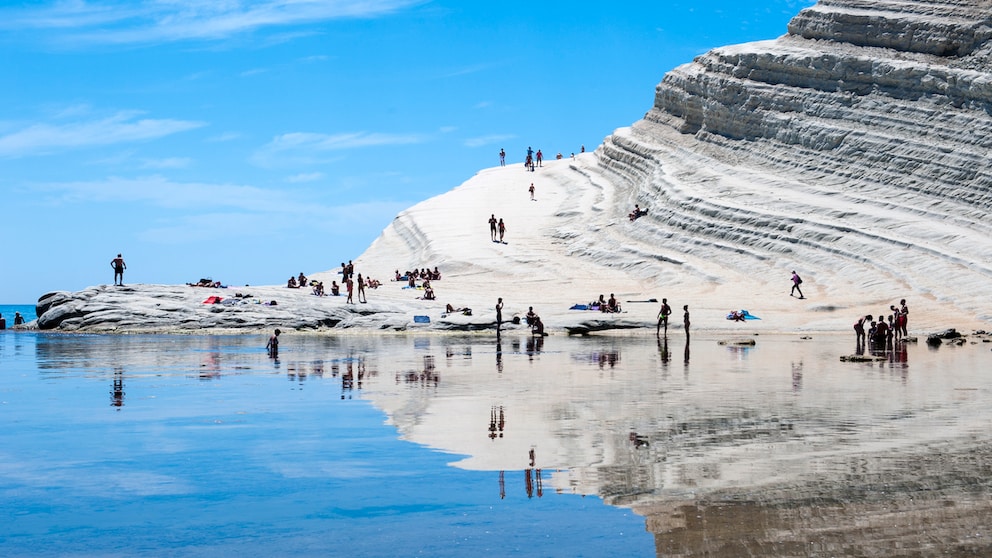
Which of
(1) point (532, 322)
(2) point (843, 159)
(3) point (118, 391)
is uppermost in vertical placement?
(2) point (843, 159)

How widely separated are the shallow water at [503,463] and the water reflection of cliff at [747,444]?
0.04 metres

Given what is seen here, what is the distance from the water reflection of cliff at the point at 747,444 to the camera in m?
8.20

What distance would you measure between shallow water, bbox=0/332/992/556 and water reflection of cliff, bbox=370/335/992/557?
4 centimetres

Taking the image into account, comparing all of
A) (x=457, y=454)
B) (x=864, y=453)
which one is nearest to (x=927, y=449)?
(x=864, y=453)

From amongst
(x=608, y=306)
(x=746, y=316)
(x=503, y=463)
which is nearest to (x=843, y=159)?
(x=746, y=316)

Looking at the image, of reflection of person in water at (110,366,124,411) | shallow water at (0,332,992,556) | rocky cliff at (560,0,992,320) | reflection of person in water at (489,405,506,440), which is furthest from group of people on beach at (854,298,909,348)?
reflection of person in water at (110,366,124,411)

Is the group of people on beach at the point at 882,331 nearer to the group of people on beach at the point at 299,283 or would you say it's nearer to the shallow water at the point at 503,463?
the shallow water at the point at 503,463

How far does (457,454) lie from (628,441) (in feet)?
6.42

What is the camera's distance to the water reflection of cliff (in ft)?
26.9

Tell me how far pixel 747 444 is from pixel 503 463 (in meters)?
2.76

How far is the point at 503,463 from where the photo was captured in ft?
36.5

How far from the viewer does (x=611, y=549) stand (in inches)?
309

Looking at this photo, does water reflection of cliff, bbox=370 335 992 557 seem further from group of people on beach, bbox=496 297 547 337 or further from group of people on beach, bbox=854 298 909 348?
group of people on beach, bbox=496 297 547 337

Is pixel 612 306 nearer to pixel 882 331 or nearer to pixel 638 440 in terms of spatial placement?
pixel 882 331
